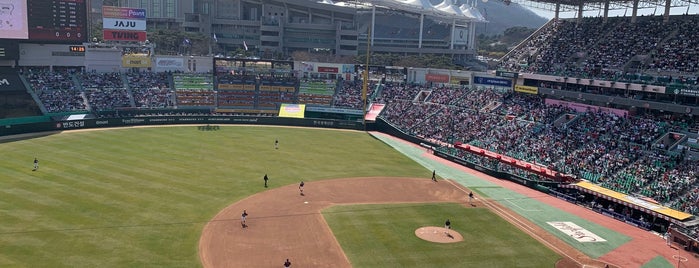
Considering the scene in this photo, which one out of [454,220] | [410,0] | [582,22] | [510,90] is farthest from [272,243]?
[410,0]

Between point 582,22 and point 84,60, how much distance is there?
78.1 metres

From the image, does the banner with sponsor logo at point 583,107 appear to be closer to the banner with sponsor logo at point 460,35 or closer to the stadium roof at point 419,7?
the stadium roof at point 419,7

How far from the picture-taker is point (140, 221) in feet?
104

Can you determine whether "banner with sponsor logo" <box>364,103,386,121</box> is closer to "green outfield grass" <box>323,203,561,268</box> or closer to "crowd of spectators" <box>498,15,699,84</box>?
"crowd of spectators" <box>498,15,699,84</box>

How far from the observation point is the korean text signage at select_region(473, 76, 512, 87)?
75.3 metres

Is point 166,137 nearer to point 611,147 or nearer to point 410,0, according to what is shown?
point 611,147

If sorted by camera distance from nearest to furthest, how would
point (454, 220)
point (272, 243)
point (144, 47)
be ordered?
point (272, 243), point (454, 220), point (144, 47)

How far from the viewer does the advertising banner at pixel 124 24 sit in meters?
78.8

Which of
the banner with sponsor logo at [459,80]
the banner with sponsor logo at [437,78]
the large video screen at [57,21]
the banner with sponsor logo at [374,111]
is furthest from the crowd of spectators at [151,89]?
the banner with sponsor logo at [459,80]

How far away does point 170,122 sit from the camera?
234 feet

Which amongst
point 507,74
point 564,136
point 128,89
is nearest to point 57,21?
point 128,89

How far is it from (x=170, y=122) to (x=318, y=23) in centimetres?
8519

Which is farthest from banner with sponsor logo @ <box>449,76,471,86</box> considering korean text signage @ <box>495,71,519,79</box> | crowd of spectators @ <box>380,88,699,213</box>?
korean text signage @ <box>495,71,519,79</box>

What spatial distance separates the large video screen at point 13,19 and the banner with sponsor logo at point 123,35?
534 inches
